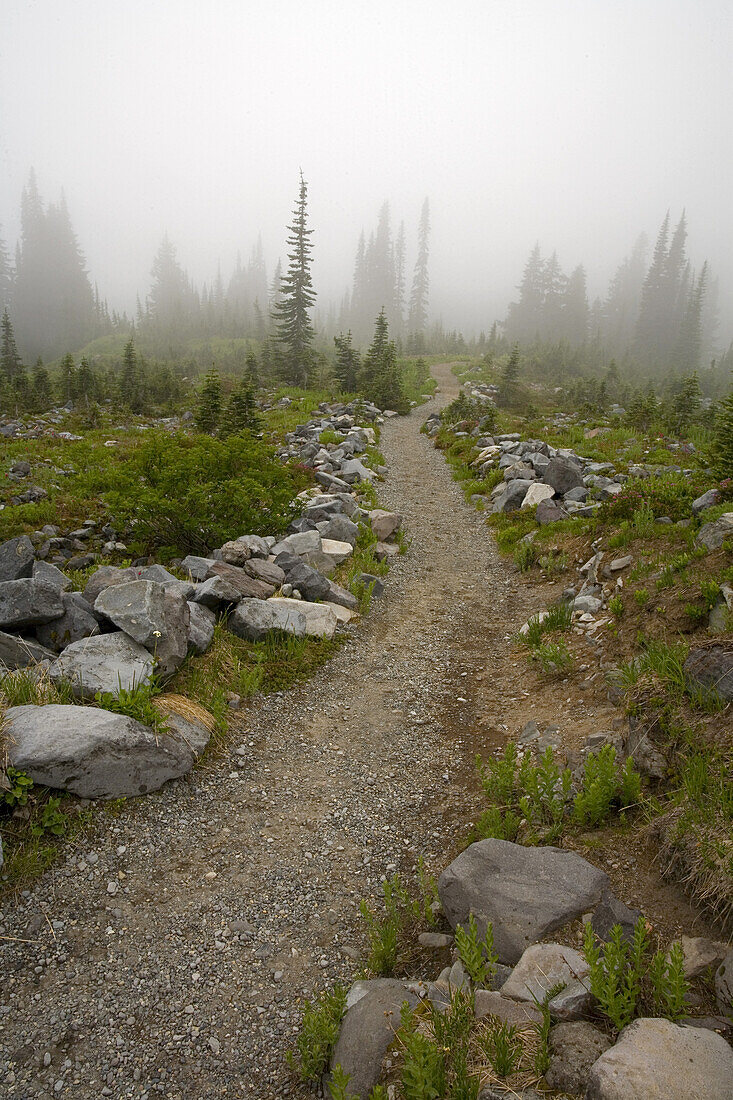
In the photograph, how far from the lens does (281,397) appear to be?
3272 centimetres

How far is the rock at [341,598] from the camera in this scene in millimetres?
8766

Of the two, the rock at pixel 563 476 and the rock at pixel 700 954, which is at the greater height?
the rock at pixel 563 476

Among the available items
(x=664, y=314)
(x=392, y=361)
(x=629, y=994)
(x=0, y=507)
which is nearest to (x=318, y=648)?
(x=629, y=994)

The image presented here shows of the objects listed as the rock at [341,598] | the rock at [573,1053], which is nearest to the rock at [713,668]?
the rock at [573,1053]

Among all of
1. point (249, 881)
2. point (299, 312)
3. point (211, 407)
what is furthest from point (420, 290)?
point (249, 881)

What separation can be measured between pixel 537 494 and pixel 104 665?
10462 mm

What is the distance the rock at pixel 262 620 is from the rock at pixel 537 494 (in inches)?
290

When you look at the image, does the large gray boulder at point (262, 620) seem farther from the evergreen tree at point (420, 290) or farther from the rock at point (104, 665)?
the evergreen tree at point (420, 290)

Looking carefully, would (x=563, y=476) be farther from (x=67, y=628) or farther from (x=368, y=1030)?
(x=368, y=1030)

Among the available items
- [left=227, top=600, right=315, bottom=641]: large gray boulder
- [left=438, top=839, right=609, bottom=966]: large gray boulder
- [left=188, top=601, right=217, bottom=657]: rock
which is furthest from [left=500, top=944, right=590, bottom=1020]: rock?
[left=227, top=600, right=315, bottom=641]: large gray boulder

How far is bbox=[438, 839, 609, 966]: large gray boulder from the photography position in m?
3.35

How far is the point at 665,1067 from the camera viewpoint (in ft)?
7.42

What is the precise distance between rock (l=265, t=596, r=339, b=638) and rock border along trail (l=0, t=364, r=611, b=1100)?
0.51 m

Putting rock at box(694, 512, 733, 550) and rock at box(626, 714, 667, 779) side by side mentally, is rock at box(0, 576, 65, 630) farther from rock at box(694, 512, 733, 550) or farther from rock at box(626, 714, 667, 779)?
rock at box(694, 512, 733, 550)
